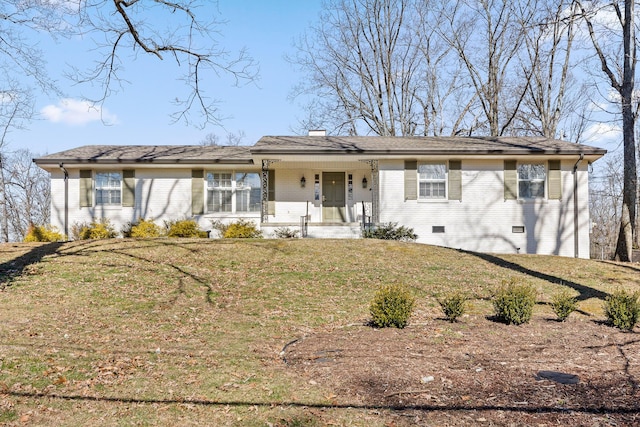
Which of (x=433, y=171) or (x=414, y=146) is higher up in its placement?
(x=414, y=146)

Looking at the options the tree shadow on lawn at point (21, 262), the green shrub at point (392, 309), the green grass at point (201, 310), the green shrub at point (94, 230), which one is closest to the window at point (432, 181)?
the green grass at point (201, 310)

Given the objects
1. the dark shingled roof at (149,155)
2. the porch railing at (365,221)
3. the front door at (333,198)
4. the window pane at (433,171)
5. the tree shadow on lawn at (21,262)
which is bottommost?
the tree shadow on lawn at (21,262)

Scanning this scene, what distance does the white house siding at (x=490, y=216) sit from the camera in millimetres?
16969

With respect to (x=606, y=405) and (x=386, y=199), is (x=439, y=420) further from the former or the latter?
(x=386, y=199)

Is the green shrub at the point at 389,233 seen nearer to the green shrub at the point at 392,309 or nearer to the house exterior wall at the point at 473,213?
the house exterior wall at the point at 473,213

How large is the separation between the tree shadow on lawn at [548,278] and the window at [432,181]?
11.5 feet

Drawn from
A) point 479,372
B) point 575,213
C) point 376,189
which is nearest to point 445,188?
point 376,189

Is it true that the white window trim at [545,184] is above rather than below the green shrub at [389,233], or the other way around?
above

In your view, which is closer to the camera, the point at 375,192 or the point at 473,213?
the point at 375,192

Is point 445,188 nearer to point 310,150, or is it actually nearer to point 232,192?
point 310,150

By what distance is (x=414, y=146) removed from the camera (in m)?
17.4

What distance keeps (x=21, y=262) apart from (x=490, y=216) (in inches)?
551

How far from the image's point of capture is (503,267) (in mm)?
12727

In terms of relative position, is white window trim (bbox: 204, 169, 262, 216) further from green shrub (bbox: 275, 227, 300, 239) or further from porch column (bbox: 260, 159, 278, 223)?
green shrub (bbox: 275, 227, 300, 239)
